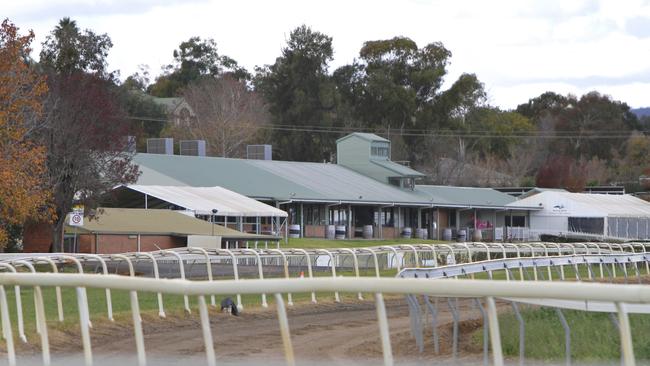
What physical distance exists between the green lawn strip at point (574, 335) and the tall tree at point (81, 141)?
90.8 feet

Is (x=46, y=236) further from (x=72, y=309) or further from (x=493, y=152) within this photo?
(x=493, y=152)

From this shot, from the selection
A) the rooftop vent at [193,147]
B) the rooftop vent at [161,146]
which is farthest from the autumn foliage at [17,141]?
the rooftop vent at [193,147]

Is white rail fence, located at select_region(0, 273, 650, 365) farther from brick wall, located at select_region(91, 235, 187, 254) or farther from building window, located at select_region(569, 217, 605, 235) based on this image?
building window, located at select_region(569, 217, 605, 235)

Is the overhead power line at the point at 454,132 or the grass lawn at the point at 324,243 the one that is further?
the overhead power line at the point at 454,132

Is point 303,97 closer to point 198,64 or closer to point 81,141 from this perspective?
point 198,64

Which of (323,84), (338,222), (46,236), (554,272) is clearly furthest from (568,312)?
(323,84)

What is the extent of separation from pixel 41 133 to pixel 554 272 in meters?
16.7

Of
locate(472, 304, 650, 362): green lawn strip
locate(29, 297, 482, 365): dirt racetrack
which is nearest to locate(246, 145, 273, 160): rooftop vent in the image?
locate(29, 297, 482, 365): dirt racetrack

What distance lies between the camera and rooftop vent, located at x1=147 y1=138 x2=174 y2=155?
2501 inches

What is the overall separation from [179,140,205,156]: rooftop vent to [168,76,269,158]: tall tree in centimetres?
1864

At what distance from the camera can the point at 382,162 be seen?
2803 inches

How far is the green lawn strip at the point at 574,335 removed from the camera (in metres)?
6.06

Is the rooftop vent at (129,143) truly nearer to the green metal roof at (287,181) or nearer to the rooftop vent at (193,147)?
the green metal roof at (287,181)

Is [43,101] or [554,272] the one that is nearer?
[554,272]
